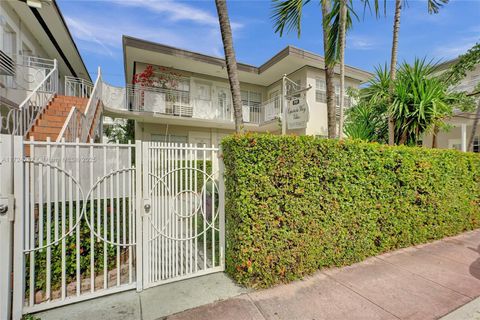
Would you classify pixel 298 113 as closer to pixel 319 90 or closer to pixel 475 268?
pixel 475 268

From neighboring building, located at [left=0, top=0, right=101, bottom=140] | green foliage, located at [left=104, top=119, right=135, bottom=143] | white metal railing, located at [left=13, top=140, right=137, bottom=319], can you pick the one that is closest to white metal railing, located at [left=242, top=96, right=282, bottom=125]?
neighboring building, located at [left=0, top=0, right=101, bottom=140]

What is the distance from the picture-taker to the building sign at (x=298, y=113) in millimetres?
6117

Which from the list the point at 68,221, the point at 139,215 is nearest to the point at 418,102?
the point at 139,215

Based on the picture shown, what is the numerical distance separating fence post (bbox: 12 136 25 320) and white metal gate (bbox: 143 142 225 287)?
1.32 meters

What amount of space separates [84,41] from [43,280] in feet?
43.1

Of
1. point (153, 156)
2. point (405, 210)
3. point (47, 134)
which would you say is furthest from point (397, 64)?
point (47, 134)

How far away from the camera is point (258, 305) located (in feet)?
9.77

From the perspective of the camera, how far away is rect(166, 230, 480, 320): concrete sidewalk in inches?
111

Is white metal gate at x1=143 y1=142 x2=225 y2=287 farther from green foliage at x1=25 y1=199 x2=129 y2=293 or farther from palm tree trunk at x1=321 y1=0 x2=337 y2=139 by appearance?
palm tree trunk at x1=321 y1=0 x2=337 y2=139

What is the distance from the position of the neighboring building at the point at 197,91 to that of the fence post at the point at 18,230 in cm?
813

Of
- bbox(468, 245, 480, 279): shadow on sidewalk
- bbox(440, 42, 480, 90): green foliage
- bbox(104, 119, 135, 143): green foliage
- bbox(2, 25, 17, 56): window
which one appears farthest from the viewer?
bbox(104, 119, 135, 143): green foliage

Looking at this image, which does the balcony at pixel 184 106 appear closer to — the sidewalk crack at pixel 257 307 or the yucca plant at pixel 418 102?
the yucca plant at pixel 418 102

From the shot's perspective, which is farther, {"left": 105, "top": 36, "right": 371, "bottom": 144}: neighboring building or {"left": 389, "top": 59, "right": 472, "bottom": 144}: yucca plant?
{"left": 105, "top": 36, "right": 371, "bottom": 144}: neighboring building

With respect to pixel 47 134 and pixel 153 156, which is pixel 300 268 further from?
pixel 47 134
